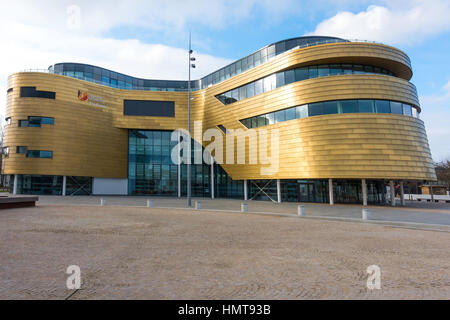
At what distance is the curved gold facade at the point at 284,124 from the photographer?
85.7ft

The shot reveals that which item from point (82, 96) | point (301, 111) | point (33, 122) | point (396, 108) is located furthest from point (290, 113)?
point (33, 122)

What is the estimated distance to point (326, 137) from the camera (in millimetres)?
27406

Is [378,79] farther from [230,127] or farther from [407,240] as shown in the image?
[407,240]

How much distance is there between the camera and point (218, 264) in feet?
21.9

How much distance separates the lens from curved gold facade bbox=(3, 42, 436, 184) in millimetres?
26125

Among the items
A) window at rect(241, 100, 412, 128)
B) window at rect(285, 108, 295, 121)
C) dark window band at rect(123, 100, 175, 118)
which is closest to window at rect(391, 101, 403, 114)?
window at rect(241, 100, 412, 128)

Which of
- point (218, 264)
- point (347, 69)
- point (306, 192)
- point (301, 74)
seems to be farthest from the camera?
point (306, 192)

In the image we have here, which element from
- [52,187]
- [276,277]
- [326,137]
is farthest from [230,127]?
[276,277]

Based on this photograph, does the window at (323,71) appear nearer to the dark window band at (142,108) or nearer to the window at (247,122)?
the window at (247,122)

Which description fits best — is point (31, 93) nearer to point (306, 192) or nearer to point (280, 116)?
point (280, 116)

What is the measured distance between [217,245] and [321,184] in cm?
2536

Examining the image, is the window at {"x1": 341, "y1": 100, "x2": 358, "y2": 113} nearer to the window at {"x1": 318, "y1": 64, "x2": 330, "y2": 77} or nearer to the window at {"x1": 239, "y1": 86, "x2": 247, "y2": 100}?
the window at {"x1": 318, "y1": 64, "x2": 330, "y2": 77}

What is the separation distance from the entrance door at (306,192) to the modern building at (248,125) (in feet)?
0.39

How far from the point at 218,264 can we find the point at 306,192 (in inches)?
1082
